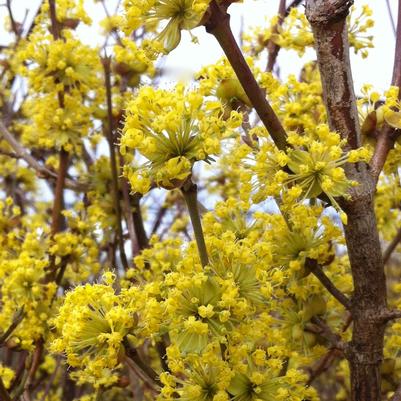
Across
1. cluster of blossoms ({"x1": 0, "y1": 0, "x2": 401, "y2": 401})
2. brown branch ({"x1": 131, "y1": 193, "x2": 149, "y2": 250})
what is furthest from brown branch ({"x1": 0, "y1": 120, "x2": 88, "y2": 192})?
brown branch ({"x1": 131, "y1": 193, "x2": 149, "y2": 250})

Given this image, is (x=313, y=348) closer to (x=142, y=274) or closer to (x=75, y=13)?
(x=142, y=274)

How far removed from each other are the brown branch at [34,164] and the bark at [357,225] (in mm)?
1551

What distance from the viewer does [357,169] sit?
5.84ft

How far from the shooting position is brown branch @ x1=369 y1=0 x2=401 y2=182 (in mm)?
1818

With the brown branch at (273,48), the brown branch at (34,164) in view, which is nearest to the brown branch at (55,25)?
the brown branch at (34,164)

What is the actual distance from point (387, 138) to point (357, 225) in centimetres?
29

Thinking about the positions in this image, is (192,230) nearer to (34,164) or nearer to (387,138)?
(387,138)

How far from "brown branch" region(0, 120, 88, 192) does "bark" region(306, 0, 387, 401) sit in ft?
5.09

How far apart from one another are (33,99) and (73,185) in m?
0.45

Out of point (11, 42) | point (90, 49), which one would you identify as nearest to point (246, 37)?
point (90, 49)

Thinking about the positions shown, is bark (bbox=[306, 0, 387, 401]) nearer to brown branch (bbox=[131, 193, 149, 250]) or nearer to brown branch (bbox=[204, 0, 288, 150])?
brown branch (bbox=[204, 0, 288, 150])

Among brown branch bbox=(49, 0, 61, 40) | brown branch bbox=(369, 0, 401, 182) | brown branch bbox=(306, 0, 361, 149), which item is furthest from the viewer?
brown branch bbox=(49, 0, 61, 40)

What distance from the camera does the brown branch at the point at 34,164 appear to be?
293 centimetres

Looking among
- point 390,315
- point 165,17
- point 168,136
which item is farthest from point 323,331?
point 165,17
